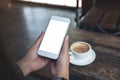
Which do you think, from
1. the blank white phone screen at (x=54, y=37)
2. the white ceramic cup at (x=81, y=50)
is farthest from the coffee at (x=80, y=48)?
the blank white phone screen at (x=54, y=37)

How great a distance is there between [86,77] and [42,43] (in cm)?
25

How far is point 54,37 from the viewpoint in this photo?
0.78m

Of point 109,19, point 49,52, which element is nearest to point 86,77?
point 49,52

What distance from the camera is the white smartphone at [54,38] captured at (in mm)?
753

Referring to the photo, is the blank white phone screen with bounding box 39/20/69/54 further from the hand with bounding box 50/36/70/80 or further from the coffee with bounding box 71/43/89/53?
the coffee with bounding box 71/43/89/53

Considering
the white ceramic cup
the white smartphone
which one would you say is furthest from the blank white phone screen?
the white ceramic cup

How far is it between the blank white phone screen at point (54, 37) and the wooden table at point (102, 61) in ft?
0.58

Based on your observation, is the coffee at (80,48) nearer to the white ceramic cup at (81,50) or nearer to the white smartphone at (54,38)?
the white ceramic cup at (81,50)

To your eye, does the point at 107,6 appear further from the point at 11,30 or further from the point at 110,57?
the point at 11,30

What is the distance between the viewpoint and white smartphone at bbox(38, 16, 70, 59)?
75cm

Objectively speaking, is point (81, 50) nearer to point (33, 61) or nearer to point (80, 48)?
point (80, 48)

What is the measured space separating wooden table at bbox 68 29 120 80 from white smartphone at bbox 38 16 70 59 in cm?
17

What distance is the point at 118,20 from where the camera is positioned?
1.61m

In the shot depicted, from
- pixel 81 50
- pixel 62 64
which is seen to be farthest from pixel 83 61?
pixel 62 64
